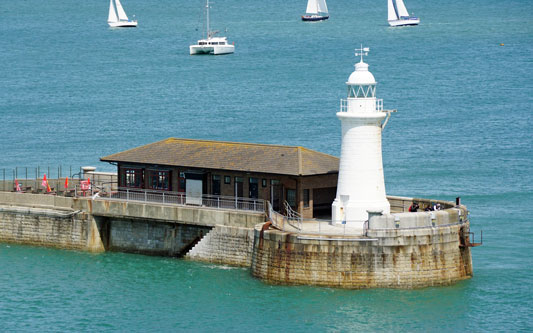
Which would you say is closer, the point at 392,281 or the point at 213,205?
the point at 392,281

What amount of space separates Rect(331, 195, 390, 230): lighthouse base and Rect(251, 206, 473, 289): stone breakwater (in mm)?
2410

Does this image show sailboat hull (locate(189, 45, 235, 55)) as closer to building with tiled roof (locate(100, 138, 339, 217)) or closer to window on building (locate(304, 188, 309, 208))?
building with tiled roof (locate(100, 138, 339, 217))

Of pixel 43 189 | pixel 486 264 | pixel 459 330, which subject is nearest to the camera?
pixel 459 330

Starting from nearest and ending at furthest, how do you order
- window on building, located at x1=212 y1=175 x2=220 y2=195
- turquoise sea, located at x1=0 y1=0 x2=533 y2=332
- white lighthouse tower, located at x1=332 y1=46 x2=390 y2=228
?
turquoise sea, located at x1=0 y1=0 x2=533 y2=332, white lighthouse tower, located at x1=332 y1=46 x2=390 y2=228, window on building, located at x1=212 y1=175 x2=220 y2=195

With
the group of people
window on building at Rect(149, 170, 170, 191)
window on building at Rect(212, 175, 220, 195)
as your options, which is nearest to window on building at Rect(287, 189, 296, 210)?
window on building at Rect(212, 175, 220, 195)

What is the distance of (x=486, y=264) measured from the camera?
60.1 m

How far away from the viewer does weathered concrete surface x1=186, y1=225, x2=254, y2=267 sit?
57281mm

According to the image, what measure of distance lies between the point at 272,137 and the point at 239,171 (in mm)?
42063

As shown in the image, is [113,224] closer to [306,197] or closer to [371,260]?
[306,197]

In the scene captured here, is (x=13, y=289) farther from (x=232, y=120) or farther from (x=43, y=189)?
(x=232, y=120)

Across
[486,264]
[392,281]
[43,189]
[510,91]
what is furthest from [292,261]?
[510,91]

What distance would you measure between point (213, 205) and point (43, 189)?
40.4ft

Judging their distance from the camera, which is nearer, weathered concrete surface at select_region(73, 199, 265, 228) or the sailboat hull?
weathered concrete surface at select_region(73, 199, 265, 228)

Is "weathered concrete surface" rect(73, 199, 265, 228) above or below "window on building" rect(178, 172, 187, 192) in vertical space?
below
